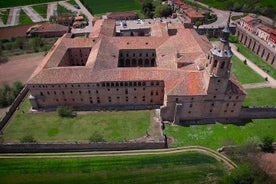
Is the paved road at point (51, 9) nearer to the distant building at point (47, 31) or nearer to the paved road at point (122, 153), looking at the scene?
the distant building at point (47, 31)

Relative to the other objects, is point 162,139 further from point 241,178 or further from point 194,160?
point 241,178

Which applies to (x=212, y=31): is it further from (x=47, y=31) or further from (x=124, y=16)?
(x=47, y=31)

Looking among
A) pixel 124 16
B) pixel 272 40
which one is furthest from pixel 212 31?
pixel 124 16

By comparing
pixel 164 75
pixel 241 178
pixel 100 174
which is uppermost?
pixel 164 75

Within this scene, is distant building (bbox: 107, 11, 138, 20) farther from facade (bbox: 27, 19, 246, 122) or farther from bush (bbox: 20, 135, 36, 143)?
bush (bbox: 20, 135, 36, 143)

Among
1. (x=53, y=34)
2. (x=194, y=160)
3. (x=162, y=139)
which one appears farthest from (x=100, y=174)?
(x=53, y=34)

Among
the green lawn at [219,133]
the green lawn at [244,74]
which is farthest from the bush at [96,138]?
the green lawn at [244,74]
